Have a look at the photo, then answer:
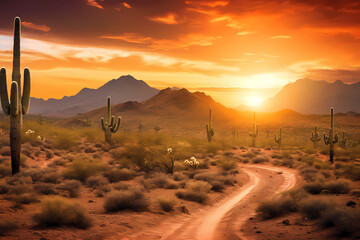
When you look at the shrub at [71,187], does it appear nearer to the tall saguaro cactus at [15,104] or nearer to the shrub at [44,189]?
the shrub at [44,189]

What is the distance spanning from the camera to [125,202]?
12.6 metres

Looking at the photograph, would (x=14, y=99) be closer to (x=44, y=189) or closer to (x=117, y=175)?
(x=44, y=189)

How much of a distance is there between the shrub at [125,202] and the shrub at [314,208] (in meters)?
6.61

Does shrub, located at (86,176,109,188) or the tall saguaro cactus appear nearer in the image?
the tall saguaro cactus

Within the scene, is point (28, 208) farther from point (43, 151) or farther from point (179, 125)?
point (179, 125)

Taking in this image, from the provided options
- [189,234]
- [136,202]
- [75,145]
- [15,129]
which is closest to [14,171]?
[15,129]

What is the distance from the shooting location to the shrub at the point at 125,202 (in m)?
12.4

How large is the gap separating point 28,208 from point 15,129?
7.47m

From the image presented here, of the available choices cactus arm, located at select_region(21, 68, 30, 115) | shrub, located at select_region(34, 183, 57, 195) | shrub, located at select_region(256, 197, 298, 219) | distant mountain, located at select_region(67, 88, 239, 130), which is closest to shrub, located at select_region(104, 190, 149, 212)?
shrub, located at select_region(34, 183, 57, 195)

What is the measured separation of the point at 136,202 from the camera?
12.8 metres

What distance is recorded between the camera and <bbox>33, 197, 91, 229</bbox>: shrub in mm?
9414

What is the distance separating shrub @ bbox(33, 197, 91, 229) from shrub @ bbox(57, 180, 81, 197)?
4876mm

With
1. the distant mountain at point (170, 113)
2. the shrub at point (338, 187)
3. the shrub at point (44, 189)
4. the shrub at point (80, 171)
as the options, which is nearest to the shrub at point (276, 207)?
the shrub at point (338, 187)

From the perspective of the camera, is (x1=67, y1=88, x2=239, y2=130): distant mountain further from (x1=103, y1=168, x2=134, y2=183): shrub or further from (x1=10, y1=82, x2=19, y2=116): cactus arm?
(x1=10, y1=82, x2=19, y2=116): cactus arm
